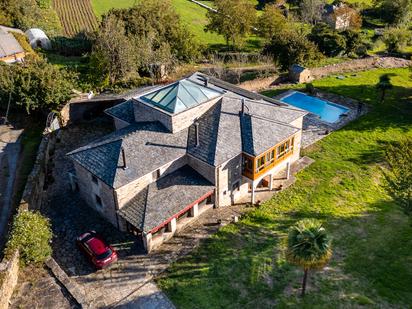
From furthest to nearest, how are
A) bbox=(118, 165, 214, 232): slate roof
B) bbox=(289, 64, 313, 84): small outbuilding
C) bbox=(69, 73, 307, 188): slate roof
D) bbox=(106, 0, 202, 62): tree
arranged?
bbox=(106, 0, 202, 62): tree
bbox=(289, 64, 313, 84): small outbuilding
bbox=(69, 73, 307, 188): slate roof
bbox=(118, 165, 214, 232): slate roof

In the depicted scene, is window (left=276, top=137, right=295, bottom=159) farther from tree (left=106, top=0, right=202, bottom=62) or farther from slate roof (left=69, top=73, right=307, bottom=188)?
tree (left=106, top=0, right=202, bottom=62)

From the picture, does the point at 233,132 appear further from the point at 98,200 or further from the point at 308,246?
the point at 308,246

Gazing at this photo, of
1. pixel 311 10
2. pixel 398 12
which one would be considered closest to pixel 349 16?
pixel 311 10

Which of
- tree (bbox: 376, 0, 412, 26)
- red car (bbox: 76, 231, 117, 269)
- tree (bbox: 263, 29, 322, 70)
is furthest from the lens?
tree (bbox: 376, 0, 412, 26)

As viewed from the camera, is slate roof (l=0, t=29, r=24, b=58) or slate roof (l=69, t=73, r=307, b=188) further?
slate roof (l=0, t=29, r=24, b=58)

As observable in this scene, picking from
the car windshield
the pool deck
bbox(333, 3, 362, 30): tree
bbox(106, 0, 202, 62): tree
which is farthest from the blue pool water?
bbox(333, 3, 362, 30): tree

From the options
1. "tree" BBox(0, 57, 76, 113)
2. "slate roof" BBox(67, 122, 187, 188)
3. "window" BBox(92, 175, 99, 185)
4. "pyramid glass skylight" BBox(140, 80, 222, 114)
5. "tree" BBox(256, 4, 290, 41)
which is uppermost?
"tree" BBox(256, 4, 290, 41)

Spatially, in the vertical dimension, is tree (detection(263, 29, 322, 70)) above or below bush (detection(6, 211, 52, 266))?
above

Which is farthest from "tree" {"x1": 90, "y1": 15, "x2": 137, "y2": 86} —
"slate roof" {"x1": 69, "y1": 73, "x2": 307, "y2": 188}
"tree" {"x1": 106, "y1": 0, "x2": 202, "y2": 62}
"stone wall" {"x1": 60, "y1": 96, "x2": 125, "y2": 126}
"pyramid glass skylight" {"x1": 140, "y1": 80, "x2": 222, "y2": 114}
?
"pyramid glass skylight" {"x1": 140, "y1": 80, "x2": 222, "y2": 114}
